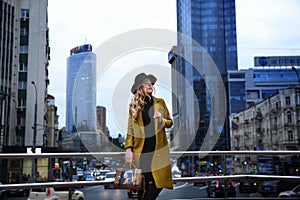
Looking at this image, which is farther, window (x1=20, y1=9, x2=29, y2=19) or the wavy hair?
window (x1=20, y1=9, x2=29, y2=19)

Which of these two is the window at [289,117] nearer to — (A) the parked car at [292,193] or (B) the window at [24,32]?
(B) the window at [24,32]

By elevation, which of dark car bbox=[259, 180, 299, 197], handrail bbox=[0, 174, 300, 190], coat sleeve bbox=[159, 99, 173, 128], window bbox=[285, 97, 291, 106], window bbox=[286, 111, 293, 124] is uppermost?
window bbox=[285, 97, 291, 106]

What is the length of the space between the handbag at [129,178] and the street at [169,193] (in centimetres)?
124

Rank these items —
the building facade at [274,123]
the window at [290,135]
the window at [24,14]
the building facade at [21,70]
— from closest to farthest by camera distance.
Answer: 1. the building facade at [21,70]
2. the window at [24,14]
3. the building facade at [274,123]
4. the window at [290,135]

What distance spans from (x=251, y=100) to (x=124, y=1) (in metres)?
91.9

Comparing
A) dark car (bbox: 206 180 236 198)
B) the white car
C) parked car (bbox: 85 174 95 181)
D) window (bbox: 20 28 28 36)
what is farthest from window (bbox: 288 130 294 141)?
the white car

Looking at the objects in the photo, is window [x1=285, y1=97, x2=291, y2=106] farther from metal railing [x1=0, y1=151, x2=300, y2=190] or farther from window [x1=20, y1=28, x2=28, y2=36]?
metal railing [x1=0, y1=151, x2=300, y2=190]

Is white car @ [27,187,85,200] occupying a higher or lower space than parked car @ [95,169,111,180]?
lower

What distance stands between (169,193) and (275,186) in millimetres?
1633

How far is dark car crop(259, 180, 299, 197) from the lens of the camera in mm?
5469

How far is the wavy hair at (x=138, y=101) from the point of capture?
11.6 feet

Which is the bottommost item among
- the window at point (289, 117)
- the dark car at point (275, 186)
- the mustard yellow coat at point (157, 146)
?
the dark car at point (275, 186)

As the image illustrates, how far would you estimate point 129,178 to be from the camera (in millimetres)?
3463

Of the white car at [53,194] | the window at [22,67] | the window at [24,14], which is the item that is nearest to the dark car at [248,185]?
the white car at [53,194]
